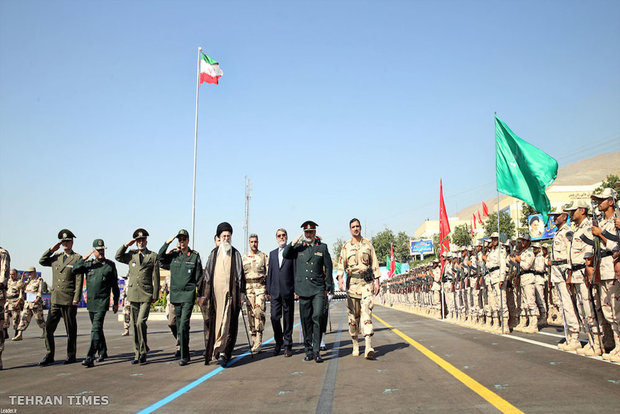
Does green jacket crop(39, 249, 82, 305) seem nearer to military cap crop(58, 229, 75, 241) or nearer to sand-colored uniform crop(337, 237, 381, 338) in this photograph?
military cap crop(58, 229, 75, 241)

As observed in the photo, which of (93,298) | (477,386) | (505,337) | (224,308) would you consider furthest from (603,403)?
(93,298)

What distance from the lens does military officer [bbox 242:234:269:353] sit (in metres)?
9.52

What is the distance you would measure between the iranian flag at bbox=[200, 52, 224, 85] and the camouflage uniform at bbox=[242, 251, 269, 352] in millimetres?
23064

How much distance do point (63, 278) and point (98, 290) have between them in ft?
2.11

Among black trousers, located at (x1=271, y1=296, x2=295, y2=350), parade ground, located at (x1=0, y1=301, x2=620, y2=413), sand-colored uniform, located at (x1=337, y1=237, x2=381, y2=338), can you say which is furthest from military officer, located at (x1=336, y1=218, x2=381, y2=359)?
black trousers, located at (x1=271, y1=296, x2=295, y2=350)

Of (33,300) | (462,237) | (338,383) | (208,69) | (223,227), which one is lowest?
(338,383)

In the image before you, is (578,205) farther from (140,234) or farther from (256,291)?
(140,234)

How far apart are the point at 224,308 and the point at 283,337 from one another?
2252 millimetres

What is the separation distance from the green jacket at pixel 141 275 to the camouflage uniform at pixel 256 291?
169 centimetres

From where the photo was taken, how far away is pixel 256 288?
9.74m

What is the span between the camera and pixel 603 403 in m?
4.63

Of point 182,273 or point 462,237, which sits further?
point 462,237

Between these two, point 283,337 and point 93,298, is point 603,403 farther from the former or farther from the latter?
point 93,298

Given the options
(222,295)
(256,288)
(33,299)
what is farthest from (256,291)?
(33,299)
